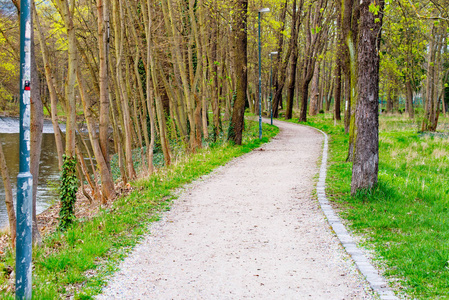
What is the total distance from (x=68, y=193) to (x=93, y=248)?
3370 mm

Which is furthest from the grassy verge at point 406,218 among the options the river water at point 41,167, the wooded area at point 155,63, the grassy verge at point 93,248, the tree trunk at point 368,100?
the river water at point 41,167

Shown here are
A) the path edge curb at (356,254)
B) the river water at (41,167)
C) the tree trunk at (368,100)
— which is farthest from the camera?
the river water at (41,167)

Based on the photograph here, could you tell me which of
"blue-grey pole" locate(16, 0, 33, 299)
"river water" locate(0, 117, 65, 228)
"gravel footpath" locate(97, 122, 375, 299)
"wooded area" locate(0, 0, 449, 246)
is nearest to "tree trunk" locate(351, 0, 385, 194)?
"wooded area" locate(0, 0, 449, 246)

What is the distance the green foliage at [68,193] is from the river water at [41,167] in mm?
3705

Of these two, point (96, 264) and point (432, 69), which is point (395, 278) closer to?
point (96, 264)

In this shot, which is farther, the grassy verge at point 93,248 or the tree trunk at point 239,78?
the tree trunk at point 239,78

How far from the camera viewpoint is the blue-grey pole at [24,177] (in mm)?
3643

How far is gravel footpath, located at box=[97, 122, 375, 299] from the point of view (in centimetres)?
439

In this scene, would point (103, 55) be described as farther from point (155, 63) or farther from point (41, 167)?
point (41, 167)

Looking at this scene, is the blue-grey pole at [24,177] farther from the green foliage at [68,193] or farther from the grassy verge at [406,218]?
the green foliage at [68,193]

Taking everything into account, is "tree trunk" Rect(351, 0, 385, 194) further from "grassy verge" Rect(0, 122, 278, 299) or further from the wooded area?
"grassy verge" Rect(0, 122, 278, 299)

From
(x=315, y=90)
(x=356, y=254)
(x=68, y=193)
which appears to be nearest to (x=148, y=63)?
(x=68, y=193)

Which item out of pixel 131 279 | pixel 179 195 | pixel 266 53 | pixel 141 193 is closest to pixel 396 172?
pixel 179 195

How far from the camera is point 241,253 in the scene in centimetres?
A: 553
